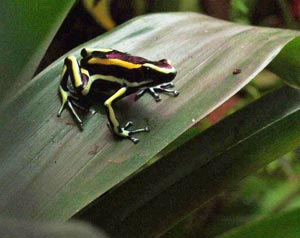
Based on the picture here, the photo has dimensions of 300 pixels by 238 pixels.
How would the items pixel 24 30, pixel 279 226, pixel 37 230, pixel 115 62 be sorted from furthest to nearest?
pixel 115 62 → pixel 24 30 → pixel 279 226 → pixel 37 230

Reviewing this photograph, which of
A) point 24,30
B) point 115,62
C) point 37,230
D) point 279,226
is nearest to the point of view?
point 37,230

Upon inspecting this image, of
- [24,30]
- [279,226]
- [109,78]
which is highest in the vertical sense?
[24,30]

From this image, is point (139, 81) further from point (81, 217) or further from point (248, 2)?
point (248, 2)

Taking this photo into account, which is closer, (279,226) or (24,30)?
(279,226)

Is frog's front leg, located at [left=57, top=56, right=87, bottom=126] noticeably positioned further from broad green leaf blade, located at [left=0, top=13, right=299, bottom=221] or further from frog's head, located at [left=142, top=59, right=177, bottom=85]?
frog's head, located at [left=142, top=59, right=177, bottom=85]

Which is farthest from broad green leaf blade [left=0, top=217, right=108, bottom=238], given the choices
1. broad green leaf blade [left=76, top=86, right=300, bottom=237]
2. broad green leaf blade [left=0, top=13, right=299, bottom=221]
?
broad green leaf blade [left=76, top=86, right=300, bottom=237]

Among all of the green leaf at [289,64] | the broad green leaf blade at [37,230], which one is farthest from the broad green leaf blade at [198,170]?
the broad green leaf blade at [37,230]

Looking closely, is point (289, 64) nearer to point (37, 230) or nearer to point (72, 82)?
point (72, 82)

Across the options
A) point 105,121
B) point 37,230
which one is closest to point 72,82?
point 105,121
